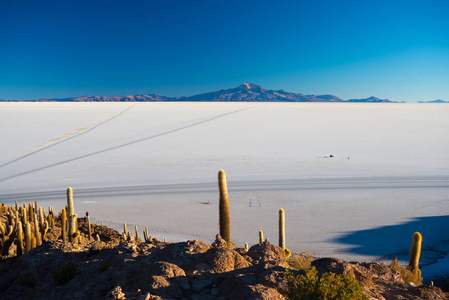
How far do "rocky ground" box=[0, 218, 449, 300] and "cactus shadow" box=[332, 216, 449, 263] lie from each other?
277 inches

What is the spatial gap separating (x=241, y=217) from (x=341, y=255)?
20.2 ft

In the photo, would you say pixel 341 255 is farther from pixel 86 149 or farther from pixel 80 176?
pixel 86 149

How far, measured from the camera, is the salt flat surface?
17.0 m

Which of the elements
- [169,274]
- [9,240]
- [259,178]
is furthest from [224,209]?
[259,178]

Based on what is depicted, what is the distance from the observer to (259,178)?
28.6 m

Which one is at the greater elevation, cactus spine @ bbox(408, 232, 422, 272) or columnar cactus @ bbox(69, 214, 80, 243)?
columnar cactus @ bbox(69, 214, 80, 243)

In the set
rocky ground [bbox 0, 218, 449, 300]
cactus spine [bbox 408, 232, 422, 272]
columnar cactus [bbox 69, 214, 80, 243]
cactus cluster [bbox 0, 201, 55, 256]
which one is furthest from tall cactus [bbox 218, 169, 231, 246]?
cactus cluster [bbox 0, 201, 55, 256]

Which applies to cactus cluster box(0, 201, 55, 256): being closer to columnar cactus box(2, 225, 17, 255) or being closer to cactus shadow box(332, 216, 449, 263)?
columnar cactus box(2, 225, 17, 255)

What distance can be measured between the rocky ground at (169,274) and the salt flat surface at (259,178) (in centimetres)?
676

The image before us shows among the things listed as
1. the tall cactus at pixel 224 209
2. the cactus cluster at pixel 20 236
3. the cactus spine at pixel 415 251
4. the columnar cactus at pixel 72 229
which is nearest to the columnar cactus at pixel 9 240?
the cactus cluster at pixel 20 236

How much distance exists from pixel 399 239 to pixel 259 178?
13820mm

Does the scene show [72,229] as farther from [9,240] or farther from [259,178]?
[259,178]

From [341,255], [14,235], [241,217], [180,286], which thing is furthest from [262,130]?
[180,286]

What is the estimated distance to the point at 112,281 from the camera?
6777 mm
